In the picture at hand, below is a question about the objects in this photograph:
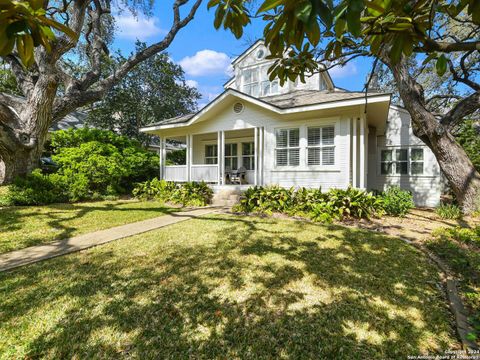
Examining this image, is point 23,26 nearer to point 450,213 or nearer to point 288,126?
point 288,126

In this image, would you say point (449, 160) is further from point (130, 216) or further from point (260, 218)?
point (130, 216)

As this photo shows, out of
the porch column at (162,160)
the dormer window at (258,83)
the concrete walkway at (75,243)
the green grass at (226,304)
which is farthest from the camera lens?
the dormer window at (258,83)

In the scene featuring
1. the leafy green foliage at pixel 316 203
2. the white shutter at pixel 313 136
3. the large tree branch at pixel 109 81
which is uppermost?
the large tree branch at pixel 109 81

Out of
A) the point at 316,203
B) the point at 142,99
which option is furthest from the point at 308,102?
the point at 142,99

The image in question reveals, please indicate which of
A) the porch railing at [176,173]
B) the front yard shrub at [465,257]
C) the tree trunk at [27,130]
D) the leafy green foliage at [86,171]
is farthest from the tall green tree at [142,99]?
the front yard shrub at [465,257]

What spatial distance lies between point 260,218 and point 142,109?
55.6 ft

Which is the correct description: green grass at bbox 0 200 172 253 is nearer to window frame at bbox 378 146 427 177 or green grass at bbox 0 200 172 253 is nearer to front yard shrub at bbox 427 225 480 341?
front yard shrub at bbox 427 225 480 341

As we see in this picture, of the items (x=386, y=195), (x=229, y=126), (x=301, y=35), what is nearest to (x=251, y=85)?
(x=229, y=126)

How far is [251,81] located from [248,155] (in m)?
4.78

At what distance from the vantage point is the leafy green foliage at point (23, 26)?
107 cm

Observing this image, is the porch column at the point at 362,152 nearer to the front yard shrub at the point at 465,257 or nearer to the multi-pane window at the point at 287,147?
the multi-pane window at the point at 287,147

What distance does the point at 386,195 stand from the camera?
8.67 m

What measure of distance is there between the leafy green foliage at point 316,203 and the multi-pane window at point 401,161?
5.49 metres

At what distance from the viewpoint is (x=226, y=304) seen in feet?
9.38
